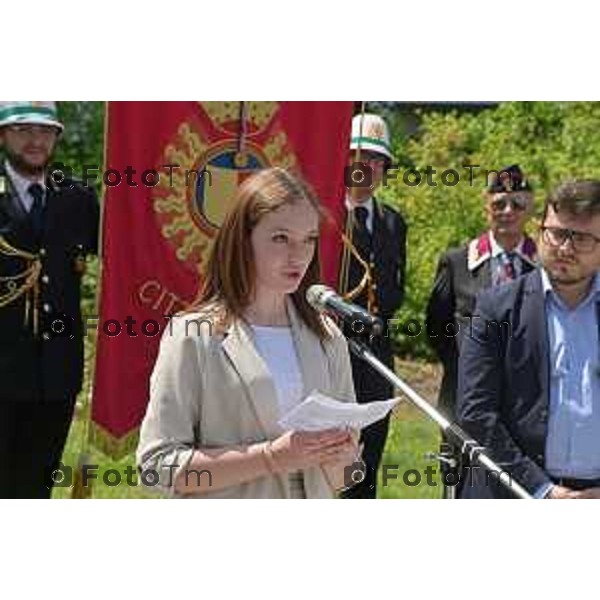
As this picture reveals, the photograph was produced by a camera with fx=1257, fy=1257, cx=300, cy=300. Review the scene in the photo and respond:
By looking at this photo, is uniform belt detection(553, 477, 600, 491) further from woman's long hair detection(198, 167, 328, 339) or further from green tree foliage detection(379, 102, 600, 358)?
woman's long hair detection(198, 167, 328, 339)

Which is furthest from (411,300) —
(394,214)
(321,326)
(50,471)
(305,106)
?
(321,326)

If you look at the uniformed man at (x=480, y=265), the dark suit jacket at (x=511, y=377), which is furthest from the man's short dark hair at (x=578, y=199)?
the uniformed man at (x=480, y=265)

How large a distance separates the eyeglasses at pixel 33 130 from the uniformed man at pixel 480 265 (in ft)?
3.95

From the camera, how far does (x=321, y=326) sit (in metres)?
2.32

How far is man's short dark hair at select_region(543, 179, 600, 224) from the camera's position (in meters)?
2.81

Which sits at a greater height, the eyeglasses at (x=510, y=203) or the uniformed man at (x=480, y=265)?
the eyeglasses at (x=510, y=203)

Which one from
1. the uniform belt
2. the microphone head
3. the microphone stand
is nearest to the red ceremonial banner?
the uniform belt

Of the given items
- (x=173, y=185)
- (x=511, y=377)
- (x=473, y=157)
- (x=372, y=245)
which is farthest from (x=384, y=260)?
(x=511, y=377)

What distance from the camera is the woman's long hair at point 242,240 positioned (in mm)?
2213

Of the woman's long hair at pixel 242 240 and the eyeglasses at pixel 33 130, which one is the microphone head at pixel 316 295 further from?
the eyeglasses at pixel 33 130

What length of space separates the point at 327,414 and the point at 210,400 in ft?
0.71

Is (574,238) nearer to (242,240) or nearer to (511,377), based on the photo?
(511,377)
